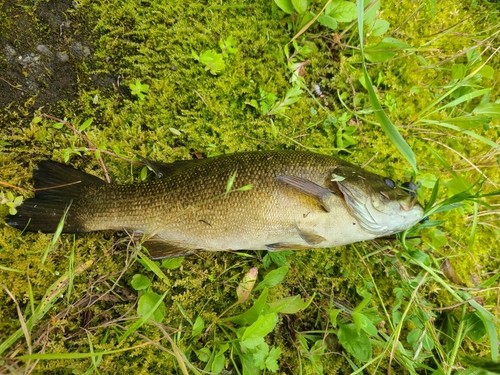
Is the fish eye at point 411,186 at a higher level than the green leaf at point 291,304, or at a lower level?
higher

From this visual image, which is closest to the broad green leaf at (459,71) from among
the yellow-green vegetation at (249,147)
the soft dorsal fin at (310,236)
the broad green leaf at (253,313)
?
the yellow-green vegetation at (249,147)

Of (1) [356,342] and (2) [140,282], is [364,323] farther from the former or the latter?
(2) [140,282]

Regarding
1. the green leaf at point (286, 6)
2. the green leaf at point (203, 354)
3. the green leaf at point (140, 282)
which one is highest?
the green leaf at point (286, 6)

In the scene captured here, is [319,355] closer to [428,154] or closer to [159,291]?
[159,291]

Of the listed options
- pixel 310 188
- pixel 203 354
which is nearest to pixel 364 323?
pixel 310 188

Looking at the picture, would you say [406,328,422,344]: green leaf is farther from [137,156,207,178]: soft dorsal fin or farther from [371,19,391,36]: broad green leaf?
[371,19,391,36]: broad green leaf

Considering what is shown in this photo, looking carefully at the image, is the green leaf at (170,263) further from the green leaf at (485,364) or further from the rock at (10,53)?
the green leaf at (485,364)
